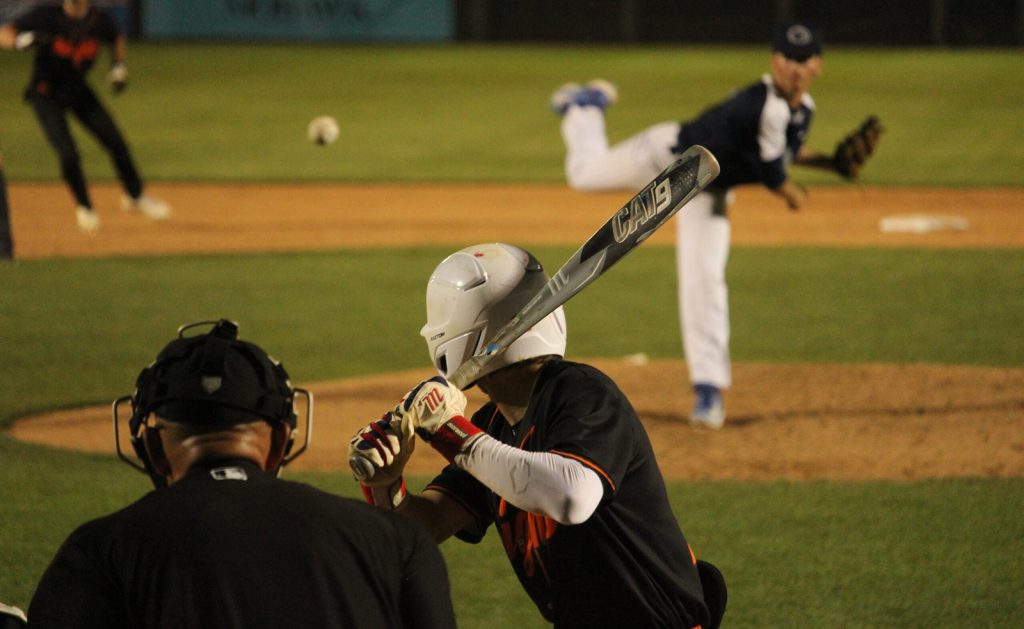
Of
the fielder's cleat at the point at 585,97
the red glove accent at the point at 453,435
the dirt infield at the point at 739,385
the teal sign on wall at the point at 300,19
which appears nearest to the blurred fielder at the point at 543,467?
the red glove accent at the point at 453,435

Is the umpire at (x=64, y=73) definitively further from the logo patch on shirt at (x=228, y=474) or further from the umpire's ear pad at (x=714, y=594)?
the logo patch on shirt at (x=228, y=474)

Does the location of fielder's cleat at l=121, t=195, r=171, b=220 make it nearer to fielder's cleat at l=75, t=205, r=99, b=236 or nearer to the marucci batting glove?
fielder's cleat at l=75, t=205, r=99, b=236

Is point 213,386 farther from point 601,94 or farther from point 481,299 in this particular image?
point 601,94

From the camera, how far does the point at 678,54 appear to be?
32125 millimetres

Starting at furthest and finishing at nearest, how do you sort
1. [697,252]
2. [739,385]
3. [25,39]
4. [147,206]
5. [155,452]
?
[147,206]
[25,39]
[739,385]
[697,252]
[155,452]

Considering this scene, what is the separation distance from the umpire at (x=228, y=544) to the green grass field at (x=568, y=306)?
9.37 feet

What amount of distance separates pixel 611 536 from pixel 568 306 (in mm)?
8569

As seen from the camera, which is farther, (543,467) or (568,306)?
(568,306)

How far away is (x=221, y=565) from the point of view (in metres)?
2.28

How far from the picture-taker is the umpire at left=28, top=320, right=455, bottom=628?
2277mm

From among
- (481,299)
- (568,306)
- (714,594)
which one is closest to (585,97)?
(568,306)

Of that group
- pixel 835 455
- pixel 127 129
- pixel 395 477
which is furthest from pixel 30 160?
pixel 395 477

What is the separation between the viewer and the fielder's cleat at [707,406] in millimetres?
8000

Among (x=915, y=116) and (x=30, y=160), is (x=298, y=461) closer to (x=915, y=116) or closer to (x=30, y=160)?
(x=30, y=160)
